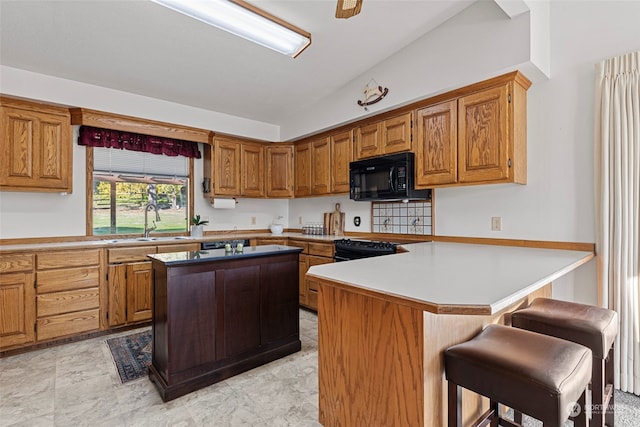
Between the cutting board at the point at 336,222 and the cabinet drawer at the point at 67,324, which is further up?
the cutting board at the point at 336,222

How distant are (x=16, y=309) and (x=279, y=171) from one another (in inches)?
126

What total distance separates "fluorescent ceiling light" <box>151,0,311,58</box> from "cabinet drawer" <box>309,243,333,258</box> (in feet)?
6.82

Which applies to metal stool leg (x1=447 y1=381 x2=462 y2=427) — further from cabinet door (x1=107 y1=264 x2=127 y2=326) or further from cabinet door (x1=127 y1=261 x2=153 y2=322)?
cabinet door (x1=107 y1=264 x2=127 y2=326)

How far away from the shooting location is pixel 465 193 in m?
2.98

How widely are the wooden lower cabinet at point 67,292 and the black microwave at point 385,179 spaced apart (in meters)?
2.82

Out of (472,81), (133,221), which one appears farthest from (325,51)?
(133,221)

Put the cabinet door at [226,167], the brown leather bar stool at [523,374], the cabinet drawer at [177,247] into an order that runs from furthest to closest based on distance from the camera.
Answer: the cabinet door at [226,167] → the cabinet drawer at [177,247] → the brown leather bar stool at [523,374]

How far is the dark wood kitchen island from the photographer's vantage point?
2.10 metres

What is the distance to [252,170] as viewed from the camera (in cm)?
455

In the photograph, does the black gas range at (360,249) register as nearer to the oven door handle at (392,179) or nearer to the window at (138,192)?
the oven door handle at (392,179)

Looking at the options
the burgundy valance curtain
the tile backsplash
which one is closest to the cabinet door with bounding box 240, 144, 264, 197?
the burgundy valance curtain

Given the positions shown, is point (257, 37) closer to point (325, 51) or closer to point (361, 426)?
point (325, 51)

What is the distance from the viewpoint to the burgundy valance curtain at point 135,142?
3.41m

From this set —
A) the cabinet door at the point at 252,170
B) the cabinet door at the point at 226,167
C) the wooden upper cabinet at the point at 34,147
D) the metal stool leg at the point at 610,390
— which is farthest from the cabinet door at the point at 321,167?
the metal stool leg at the point at 610,390
